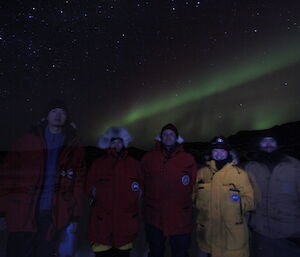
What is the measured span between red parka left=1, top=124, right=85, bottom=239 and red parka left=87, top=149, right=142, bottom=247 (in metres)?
0.22

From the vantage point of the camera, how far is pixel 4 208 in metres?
3.34

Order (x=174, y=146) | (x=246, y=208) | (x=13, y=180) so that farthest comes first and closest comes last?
1. (x=174, y=146)
2. (x=246, y=208)
3. (x=13, y=180)

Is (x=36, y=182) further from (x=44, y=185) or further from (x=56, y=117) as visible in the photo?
(x=56, y=117)

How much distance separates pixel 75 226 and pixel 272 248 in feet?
8.02

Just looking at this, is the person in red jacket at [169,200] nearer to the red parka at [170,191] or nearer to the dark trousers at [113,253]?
the red parka at [170,191]

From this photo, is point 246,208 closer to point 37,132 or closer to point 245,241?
point 245,241

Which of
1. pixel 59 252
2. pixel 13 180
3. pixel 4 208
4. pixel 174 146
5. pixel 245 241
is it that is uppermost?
pixel 174 146

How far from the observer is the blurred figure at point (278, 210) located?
3.44 metres

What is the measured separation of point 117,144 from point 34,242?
4.96ft

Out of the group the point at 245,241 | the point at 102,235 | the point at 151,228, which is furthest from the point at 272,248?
the point at 102,235

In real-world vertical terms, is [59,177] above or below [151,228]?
above

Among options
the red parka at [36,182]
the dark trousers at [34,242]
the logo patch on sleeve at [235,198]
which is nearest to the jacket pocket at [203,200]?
the logo patch on sleeve at [235,198]

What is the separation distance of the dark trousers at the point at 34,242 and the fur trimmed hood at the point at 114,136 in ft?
3.51

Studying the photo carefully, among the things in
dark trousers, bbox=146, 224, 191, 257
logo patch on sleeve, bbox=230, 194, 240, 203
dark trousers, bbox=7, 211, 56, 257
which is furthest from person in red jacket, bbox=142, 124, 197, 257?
dark trousers, bbox=7, 211, 56, 257
